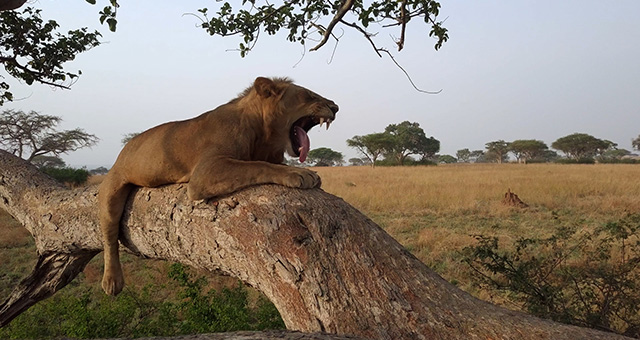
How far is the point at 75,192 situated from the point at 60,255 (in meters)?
0.63

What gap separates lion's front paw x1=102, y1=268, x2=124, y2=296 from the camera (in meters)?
3.14

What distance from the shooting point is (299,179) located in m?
2.39

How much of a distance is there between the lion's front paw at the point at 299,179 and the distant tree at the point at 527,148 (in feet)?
207

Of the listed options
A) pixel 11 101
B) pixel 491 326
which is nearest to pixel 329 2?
pixel 491 326

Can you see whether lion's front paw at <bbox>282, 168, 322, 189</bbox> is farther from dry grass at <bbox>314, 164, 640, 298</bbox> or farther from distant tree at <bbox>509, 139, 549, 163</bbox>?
distant tree at <bbox>509, 139, 549, 163</bbox>

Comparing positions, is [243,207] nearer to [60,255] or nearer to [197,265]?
[197,265]

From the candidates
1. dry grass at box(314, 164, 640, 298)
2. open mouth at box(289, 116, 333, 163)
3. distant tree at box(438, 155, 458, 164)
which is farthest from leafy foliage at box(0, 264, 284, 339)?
distant tree at box(438, 155, 458, 164)

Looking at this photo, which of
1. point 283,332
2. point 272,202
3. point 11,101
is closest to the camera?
point 283,332

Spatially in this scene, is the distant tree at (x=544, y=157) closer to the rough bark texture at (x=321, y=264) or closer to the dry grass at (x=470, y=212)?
the dry grass at (x=470, y=212)

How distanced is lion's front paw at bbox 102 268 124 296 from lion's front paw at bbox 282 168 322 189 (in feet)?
5.50

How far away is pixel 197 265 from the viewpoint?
2.63 metres

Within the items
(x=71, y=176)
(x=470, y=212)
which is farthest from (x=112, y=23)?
(x=71, y=176)

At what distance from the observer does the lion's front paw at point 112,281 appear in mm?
3143

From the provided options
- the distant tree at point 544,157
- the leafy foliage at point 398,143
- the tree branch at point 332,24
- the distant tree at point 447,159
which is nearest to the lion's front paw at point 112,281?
the tree branch at point 332,24
